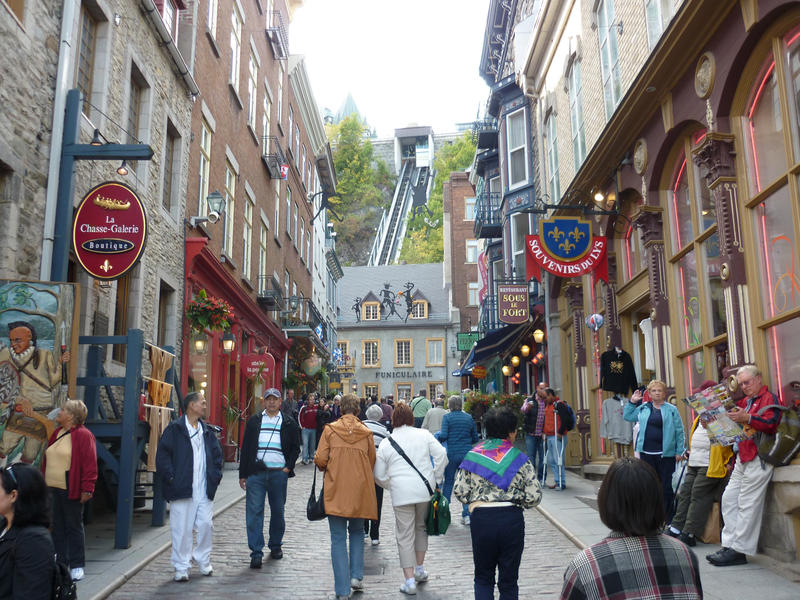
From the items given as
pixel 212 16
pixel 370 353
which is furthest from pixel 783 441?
pixel 370 353

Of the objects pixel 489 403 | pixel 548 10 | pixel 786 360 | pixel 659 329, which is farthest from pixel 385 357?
pixel 786 360

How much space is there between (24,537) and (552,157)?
57.5 feet

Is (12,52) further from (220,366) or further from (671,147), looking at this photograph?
(220,366)

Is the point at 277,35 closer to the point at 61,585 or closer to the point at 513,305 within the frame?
the point at 513,305

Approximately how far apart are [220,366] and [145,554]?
11027 millimetres

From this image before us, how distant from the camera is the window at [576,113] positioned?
1577cm

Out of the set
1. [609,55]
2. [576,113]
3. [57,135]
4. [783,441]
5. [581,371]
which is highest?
[576,113]

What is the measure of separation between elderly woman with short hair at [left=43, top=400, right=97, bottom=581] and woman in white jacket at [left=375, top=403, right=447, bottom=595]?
105 inches

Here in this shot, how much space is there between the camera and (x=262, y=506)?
8.17m

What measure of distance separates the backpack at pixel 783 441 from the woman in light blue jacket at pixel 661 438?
194cm

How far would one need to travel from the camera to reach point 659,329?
1120 cm

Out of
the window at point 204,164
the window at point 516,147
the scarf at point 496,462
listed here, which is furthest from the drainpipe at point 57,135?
the window at point 516,147

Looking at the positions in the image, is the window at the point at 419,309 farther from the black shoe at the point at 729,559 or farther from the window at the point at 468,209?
the black shoe at the point at 729,559

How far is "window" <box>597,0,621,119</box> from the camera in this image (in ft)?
43.3
